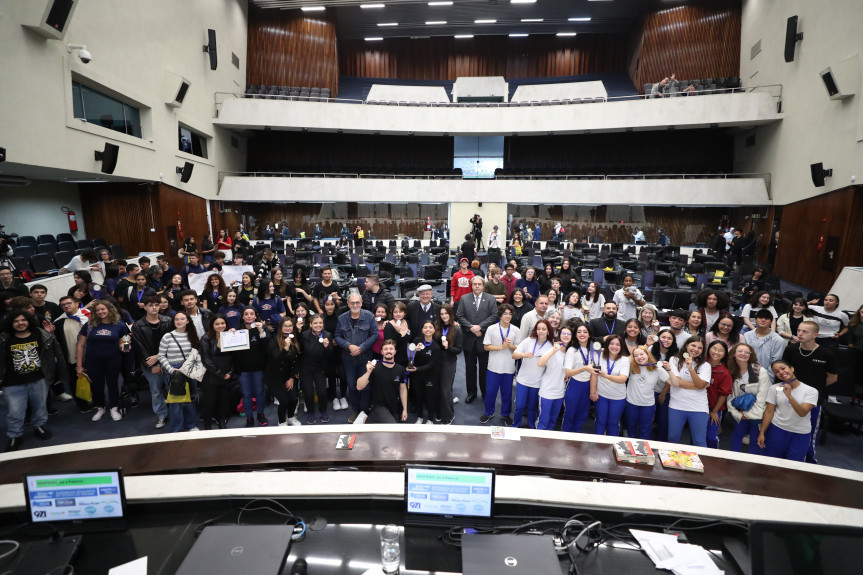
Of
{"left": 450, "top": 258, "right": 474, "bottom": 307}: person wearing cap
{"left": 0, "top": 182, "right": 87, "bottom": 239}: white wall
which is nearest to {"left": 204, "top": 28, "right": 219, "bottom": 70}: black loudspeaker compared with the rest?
{"left": 0, "top": 182, "right": 87, "bottom": 239}: white wall

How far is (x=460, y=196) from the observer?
2019 cm

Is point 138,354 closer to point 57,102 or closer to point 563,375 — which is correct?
point 563,375

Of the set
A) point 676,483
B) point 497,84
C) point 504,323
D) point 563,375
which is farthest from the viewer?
point 497,84

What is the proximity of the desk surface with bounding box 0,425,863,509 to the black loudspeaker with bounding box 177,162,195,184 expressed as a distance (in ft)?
46.5

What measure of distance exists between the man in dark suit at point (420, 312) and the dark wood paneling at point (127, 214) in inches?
471

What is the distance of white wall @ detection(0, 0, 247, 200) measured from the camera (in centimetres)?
825

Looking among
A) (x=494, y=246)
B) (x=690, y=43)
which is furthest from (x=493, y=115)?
(x=690, y=43)

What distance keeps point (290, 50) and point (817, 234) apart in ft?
77.3

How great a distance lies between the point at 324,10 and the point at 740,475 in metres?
25.7

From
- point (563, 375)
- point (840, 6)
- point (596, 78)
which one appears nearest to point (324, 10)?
point (596, 78)

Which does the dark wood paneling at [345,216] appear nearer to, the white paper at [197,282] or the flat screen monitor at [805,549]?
the white paper at [197,282]

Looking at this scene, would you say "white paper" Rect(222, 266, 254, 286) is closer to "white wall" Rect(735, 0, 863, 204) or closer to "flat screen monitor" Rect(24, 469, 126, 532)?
"flat screen monitor" Rect(24, 469, 126, 532)

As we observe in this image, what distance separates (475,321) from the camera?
5977mm

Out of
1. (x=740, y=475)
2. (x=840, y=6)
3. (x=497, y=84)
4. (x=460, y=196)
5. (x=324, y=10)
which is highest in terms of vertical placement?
(x=324, y=10)
